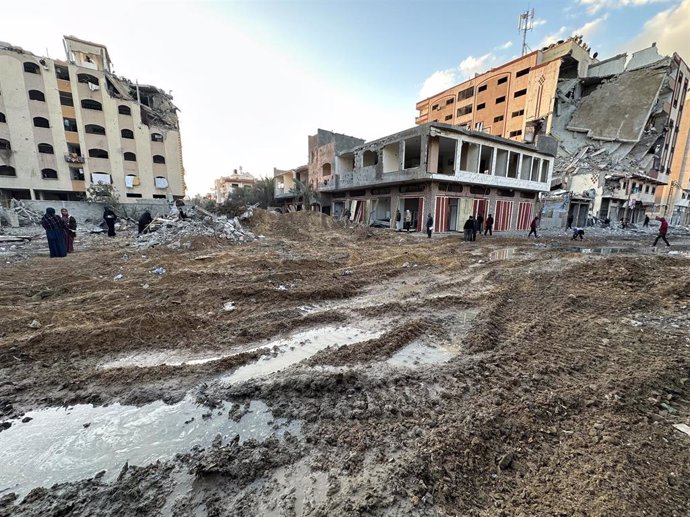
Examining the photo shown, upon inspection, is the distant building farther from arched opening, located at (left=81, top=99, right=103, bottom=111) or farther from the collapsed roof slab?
the collapsed roof slab

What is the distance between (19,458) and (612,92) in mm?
53391

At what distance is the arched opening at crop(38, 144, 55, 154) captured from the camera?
89.2ft

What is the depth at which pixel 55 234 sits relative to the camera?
8938 mm

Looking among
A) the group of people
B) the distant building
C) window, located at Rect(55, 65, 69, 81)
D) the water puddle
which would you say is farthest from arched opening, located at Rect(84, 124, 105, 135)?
the water puddle

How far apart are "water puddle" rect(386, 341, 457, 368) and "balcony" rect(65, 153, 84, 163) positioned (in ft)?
124

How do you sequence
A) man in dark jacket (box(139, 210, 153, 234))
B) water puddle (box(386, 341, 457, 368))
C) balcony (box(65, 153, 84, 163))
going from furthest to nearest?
balcony (box(65, 153, 84, 163)) < man in dark jacket (box(139, 210, 153, 234)) < water puddle (box(386, 341, 457, 368))

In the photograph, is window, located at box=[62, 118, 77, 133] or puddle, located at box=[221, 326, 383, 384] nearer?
puddle, located at box=[221, 326, 383, 384]

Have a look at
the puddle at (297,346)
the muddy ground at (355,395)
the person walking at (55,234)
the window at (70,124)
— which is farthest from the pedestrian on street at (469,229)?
the window at (70,124)

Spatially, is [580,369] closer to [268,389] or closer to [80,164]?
[268,389]

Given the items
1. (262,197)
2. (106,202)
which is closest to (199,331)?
(106,202)

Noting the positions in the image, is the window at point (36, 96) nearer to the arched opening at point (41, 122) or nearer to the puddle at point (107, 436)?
the arched opening at point (41, 122)

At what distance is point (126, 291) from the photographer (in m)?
5.74

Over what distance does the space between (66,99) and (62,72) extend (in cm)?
246

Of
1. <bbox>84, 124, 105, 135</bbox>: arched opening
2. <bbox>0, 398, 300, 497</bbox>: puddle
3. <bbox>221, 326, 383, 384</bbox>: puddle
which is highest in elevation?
<bbox>84, 124, 105, 135</bbox>: arched opening
